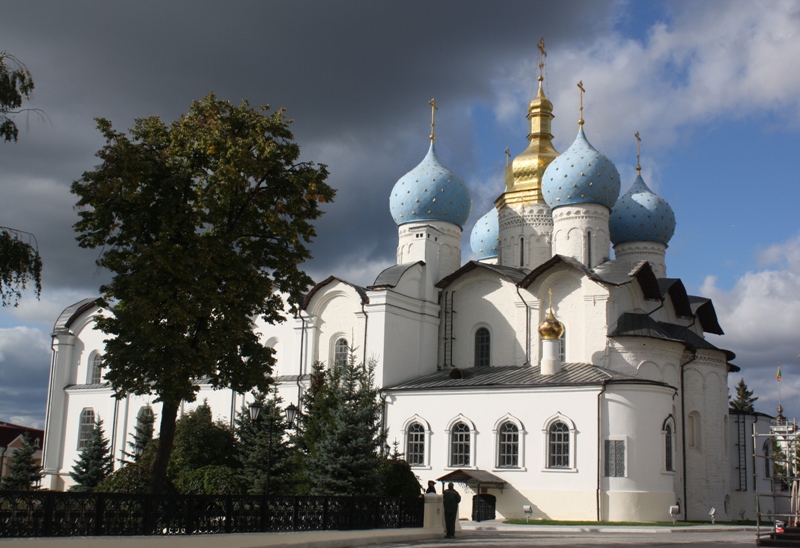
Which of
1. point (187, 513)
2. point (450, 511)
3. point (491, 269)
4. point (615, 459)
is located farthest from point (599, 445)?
point (187, 513)

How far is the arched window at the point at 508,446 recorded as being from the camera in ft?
86.3

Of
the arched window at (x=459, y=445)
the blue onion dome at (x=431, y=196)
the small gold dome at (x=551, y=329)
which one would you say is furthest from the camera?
the blue onion dome at (x=431, y=196)

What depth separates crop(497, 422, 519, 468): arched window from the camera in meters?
26.3

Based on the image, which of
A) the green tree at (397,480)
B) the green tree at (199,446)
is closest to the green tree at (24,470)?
the green tree at (199,446)

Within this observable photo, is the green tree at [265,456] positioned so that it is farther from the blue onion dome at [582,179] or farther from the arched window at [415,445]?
the blue onion dome at [582,179]

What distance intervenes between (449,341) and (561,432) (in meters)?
6.68

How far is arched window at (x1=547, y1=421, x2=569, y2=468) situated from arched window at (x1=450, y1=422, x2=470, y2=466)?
2.70 m

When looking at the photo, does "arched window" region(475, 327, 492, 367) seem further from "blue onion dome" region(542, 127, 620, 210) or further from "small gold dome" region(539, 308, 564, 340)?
"blue onion dome" region(542, 127, 620, 210)

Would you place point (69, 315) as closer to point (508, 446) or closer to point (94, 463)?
point (94, 463)

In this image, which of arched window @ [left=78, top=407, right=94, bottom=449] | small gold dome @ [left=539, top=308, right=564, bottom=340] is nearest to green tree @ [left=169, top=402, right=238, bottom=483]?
small gold dome @ [left=539, top=308, right=564, bottom=340]

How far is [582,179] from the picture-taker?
98.3 feet

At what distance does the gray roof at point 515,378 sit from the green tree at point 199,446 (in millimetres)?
5539

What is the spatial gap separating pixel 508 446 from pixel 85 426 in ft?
63.2

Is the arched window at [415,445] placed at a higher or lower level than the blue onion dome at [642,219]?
lower
